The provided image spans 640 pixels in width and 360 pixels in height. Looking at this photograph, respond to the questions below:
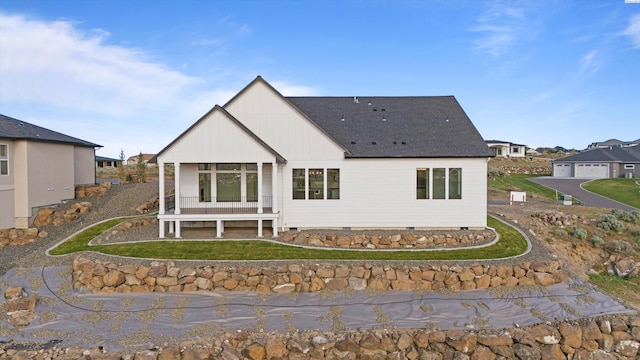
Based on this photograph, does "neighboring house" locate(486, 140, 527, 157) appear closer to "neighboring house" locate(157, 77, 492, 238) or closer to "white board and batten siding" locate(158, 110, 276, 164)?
"neighboring house" locate(157, 77, 492, 238)

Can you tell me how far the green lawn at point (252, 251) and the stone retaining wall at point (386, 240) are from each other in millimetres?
953

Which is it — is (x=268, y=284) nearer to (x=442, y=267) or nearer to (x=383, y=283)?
(x=383, y=283)

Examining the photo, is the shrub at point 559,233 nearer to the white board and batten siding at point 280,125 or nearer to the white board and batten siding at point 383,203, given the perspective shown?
the white board and batten siding at point 383,203

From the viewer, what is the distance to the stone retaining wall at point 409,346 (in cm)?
872

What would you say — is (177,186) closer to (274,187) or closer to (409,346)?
(274,187)

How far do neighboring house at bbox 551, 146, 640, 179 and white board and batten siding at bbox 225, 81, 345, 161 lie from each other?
43.0 meters

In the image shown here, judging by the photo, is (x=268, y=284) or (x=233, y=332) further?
(x=268, y=284)

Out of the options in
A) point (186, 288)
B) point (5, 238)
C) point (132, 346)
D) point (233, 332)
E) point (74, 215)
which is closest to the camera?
point (132, 346)

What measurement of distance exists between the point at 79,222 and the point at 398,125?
Answer: 16903mm

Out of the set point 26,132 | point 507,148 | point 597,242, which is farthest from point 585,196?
point 26,132

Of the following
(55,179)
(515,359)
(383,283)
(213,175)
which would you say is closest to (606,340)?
(515,359)

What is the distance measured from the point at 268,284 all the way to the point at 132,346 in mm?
4161

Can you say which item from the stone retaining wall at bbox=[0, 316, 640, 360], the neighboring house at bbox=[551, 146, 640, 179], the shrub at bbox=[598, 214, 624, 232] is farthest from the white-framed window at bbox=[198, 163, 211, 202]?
the neighboring house at bbox=[551, 146, 640, 179]

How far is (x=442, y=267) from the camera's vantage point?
12367mm
